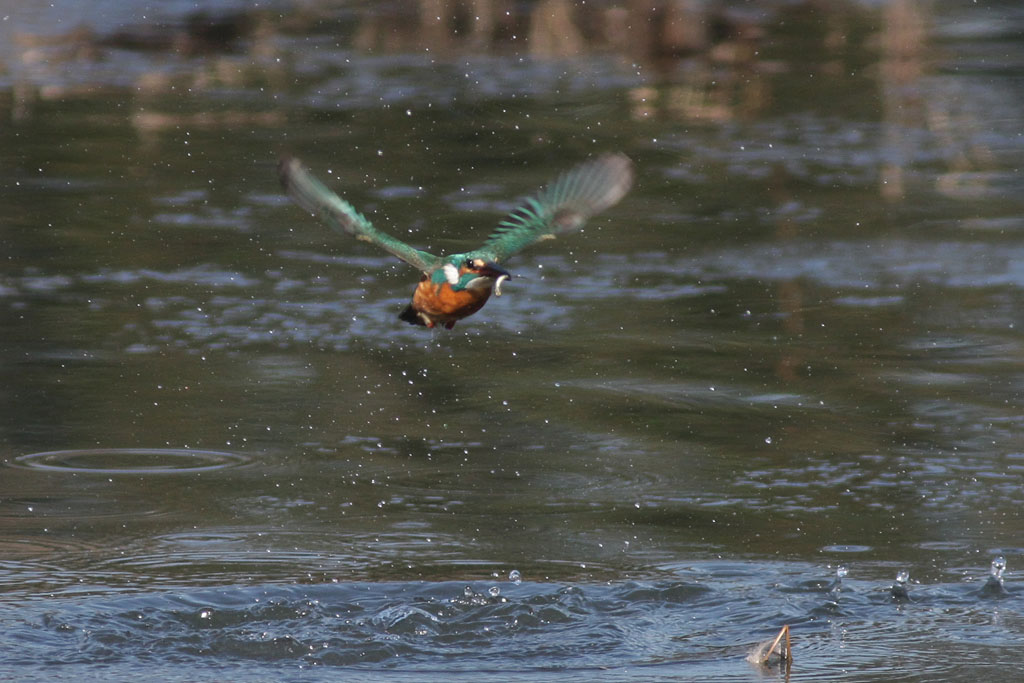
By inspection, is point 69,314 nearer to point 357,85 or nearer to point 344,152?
point 344,152

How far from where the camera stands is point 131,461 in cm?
446

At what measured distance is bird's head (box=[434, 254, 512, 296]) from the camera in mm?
3111

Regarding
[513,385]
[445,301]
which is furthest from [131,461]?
[445,301]

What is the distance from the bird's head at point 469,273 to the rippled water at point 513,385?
2.51ft

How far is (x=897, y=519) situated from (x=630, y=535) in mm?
661

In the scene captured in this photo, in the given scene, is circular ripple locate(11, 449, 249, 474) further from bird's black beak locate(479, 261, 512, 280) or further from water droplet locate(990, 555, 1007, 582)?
water droplet locate(990, 555, 1007, 582)

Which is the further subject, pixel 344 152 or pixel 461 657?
pixel 344 152

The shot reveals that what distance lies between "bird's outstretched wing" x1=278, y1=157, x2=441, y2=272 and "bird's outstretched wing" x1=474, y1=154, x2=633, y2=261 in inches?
6.3

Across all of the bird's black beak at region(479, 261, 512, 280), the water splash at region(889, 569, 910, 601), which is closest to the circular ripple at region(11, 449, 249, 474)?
the bird's black beak at region(479, 261, 512, 280)

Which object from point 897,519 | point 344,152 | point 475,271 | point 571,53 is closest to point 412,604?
point 475,271

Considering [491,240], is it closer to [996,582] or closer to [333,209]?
[333,209]

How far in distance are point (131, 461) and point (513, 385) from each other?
1.21 meters

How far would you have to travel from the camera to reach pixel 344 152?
800 cm

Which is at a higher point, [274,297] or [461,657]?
[274,297]
